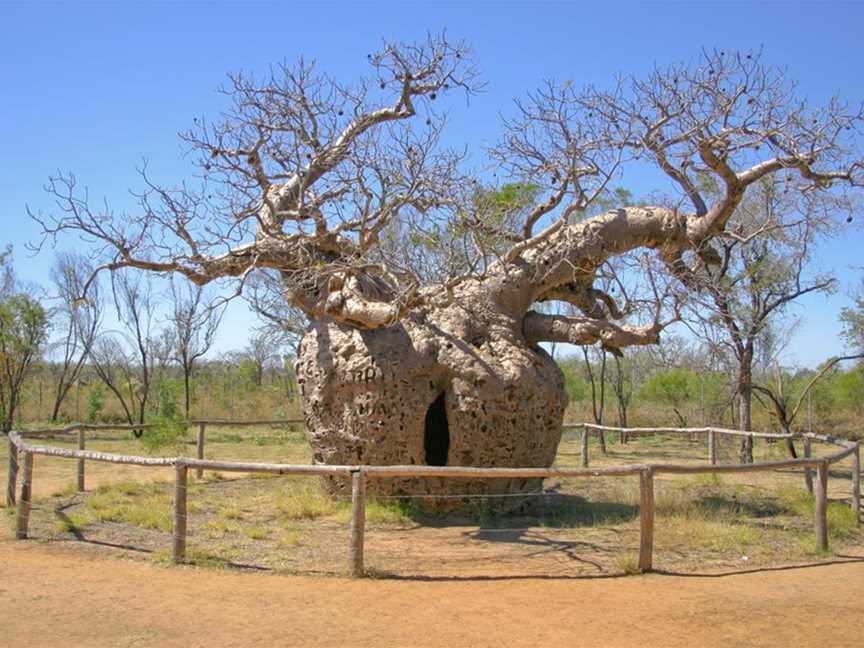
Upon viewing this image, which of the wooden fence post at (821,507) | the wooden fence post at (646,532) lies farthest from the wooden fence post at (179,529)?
the wooden fence post at (821,507)

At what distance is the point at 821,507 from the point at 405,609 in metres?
4.07

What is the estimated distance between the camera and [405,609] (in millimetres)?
5387

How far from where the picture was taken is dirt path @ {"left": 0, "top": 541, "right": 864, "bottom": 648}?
4836mm

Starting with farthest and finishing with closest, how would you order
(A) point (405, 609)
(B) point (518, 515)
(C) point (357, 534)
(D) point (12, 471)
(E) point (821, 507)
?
(B) point (518, 515)
(D) point (12, 471)
(E) point (821, 507)
(C) point (357, 534)
(A) point (405, 609)

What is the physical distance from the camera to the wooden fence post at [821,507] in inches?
285

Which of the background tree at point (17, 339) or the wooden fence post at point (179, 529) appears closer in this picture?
the wooden fence post at point (179, 529)

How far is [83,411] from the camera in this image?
1094 inches

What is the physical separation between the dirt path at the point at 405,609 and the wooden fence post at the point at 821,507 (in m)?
0.79

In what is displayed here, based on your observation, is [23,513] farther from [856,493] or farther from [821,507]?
[856,493]

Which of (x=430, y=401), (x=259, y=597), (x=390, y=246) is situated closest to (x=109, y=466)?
(x=390, y=246)

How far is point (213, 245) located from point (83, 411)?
71.7 ft

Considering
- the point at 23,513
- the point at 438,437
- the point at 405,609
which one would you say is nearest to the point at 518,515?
the point at 438,437

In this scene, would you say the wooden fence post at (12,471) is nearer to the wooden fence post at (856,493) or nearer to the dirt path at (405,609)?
the dirt path at (405,609)

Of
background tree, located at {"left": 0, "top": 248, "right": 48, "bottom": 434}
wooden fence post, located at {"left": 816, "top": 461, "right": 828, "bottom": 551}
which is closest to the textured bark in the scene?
wooden fence post, located at {"left": 816, "top": 461, "right": 828, "bottom": 551}
